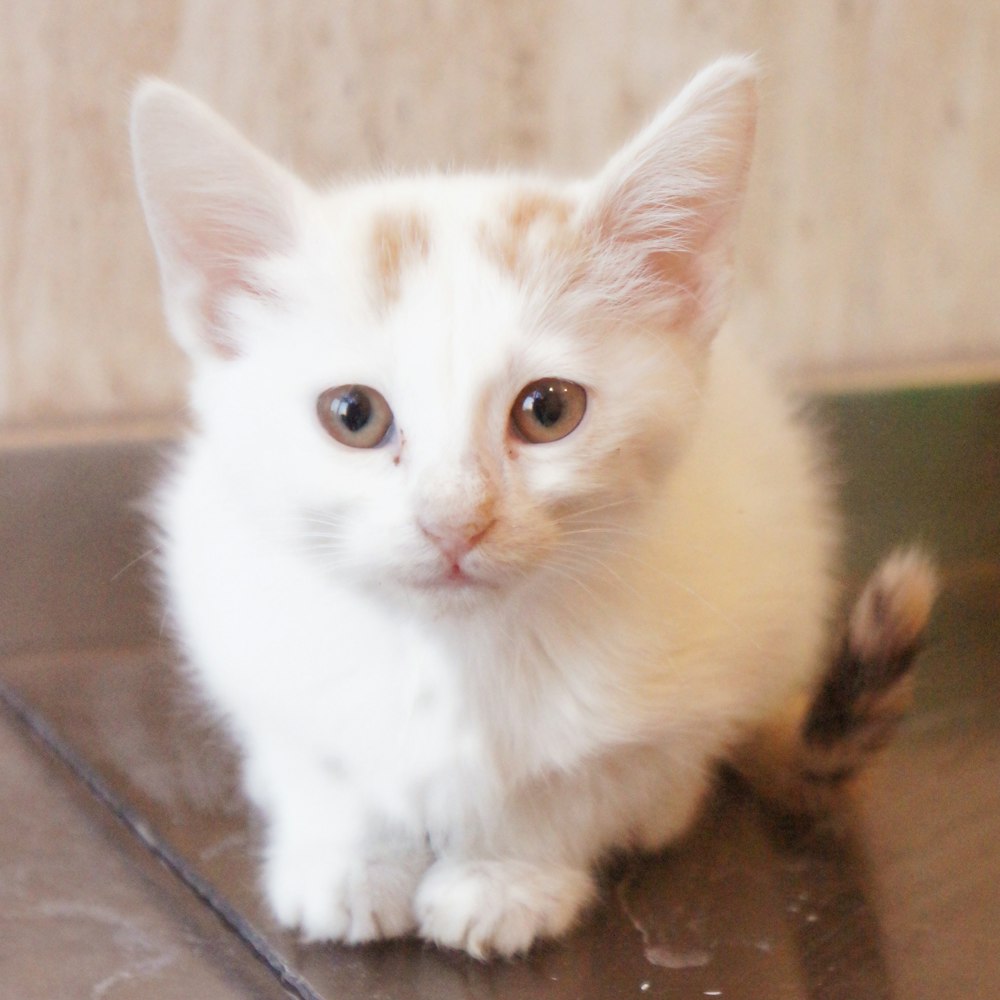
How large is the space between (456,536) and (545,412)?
12cm

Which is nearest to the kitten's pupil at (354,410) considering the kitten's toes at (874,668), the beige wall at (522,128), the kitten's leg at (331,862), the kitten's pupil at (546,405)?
the kitten's pupil at (546,405)

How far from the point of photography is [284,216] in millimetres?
764

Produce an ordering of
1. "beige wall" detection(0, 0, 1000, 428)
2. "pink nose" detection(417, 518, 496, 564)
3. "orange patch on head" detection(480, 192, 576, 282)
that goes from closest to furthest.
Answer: "pink nose" detection(417, 518, 496, 564), "orange patch on head" detection(480, 192, 576, 282), "beige wall" detection(0, 0, 1000, 428)

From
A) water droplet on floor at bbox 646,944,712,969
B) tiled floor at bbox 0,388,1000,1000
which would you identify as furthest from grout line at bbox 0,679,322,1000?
water droplet on floor at bbox 646,944,712,969

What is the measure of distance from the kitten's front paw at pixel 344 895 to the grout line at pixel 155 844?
0.03 metres

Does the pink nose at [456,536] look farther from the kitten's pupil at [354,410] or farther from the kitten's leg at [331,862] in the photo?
the kitten's leg at [331,862]

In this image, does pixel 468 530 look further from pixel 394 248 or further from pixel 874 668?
pixel 874 668

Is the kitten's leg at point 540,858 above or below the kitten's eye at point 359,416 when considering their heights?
below

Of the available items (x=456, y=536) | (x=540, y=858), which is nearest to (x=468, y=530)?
(x=456, y=536)

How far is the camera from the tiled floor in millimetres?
747

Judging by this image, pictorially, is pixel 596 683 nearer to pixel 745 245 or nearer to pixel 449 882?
pixel 449 882

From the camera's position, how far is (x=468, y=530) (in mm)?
648

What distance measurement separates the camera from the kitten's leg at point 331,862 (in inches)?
31.0

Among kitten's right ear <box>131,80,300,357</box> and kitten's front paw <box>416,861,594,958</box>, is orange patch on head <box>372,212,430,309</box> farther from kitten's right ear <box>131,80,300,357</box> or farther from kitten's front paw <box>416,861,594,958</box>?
kitten's front paw <box>416,861,594,958</box>
